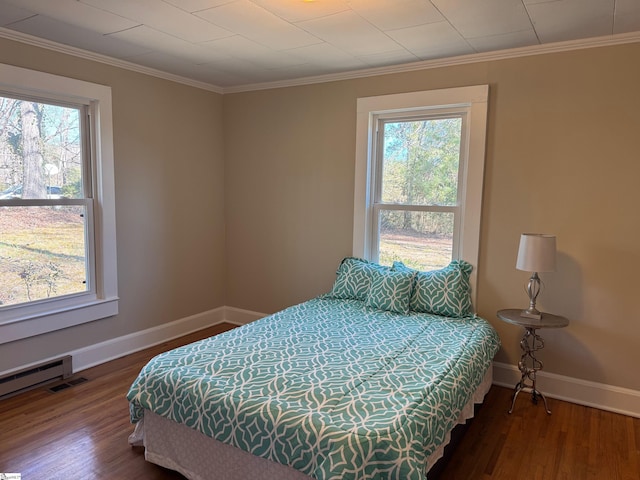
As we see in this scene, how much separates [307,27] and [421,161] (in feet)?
4.73

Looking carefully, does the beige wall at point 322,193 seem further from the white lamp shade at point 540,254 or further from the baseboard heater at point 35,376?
the white lamp shade at point 540,254

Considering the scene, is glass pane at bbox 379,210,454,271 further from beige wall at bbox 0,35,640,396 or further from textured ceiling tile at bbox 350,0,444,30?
textured ceiling tile at bbox 350,0,444,30

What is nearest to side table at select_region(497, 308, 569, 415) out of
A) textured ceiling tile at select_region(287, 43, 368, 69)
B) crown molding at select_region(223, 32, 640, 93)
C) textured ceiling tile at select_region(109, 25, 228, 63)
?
crown molding at select_region(223, 32, 640, 93)

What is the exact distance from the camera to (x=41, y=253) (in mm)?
3197

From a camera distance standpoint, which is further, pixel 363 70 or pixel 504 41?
pixel 363 70

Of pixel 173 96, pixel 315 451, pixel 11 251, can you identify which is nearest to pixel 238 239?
pixel 173 96

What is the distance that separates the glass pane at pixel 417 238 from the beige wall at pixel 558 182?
31cm

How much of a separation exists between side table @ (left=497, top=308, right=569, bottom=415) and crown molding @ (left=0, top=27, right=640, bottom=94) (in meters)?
1.79

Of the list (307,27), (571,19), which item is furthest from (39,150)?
(571,19)

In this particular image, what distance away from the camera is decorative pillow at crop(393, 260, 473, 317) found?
126 inches

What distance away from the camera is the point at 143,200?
379 centimetres

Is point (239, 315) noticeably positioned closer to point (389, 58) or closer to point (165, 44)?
point (165, 44)

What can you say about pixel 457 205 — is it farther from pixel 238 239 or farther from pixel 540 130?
pixel 238 239

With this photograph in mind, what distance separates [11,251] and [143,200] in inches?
41.6
